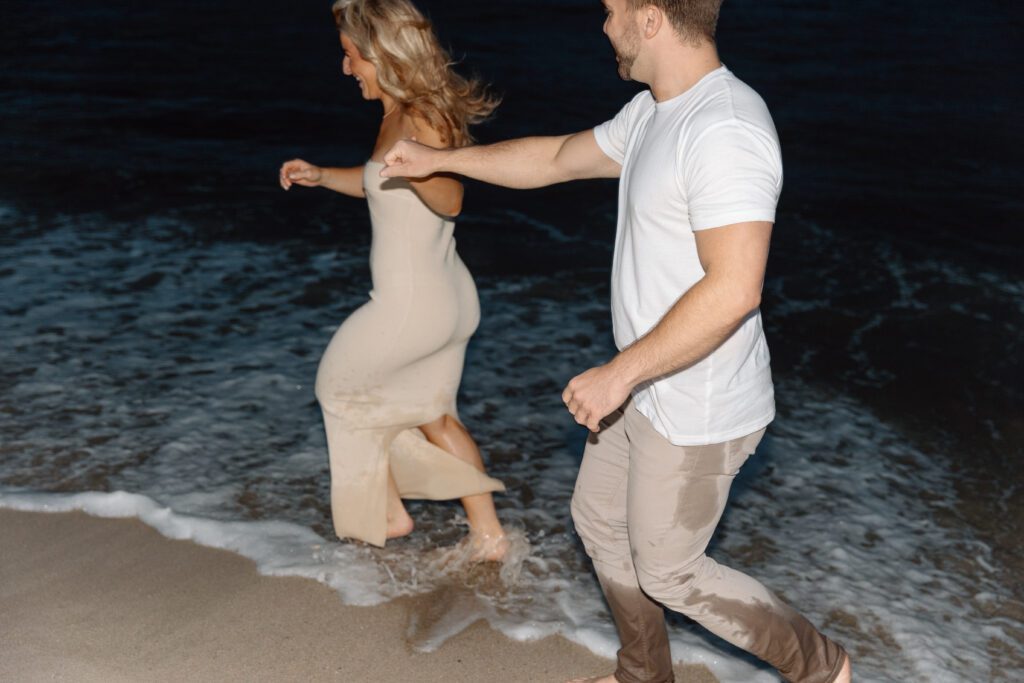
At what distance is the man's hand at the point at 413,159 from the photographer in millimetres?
3322

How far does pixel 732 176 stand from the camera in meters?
2.44

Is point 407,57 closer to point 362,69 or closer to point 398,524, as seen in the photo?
point 362,69

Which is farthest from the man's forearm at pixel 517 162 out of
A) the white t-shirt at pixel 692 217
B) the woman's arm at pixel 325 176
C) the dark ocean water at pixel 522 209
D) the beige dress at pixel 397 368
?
the dark ocean water at pixel 522 209

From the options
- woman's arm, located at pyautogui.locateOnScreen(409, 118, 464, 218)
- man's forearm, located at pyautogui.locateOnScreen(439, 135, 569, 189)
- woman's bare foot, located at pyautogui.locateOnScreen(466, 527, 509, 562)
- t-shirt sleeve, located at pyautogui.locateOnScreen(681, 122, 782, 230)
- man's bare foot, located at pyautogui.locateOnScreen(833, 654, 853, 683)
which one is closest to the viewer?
t-shirt sleeve, located at pyautogui.locateOnScreen(681, 122, 782, 230)

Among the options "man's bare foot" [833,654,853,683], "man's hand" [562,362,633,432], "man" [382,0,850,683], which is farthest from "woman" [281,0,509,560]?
"man's bare foot" [833,654,853,683]

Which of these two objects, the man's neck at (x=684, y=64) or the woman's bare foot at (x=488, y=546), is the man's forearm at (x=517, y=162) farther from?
the woman's bare foot at (x=488, y=546)

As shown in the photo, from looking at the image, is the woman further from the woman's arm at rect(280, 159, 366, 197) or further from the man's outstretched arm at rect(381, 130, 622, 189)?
the man's outstretched arm at rect(381, 130, 622, 189)

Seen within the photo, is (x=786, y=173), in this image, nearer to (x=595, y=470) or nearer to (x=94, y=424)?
(x=94, y=424)

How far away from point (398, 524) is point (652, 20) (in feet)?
7.89

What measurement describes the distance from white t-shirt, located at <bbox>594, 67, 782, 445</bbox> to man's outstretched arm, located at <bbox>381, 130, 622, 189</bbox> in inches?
10.7

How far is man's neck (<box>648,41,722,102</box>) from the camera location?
2695 mm

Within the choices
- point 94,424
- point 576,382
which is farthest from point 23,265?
point 576,382

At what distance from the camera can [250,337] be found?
6.94 metres

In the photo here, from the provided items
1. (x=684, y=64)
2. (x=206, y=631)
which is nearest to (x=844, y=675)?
(x=684, y=64)
